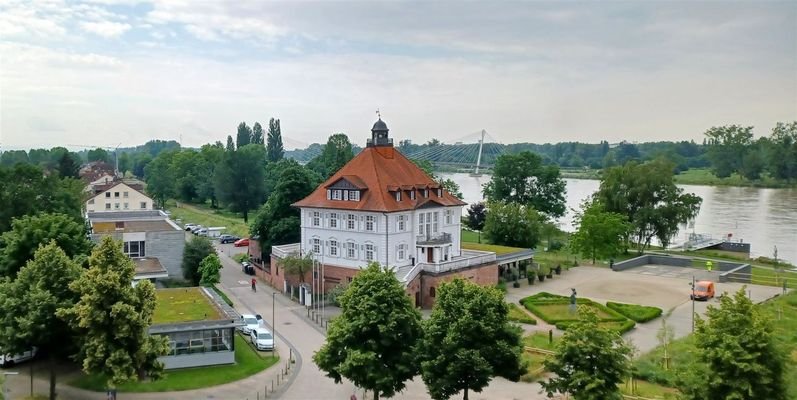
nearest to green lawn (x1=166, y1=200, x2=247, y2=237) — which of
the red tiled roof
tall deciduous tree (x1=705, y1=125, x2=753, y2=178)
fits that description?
the red tiled roof

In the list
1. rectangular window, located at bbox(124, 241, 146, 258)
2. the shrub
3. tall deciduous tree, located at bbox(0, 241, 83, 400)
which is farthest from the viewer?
rectangular window, located at bbox(124, 241, 146, 258)

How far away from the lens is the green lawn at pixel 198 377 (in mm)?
27391

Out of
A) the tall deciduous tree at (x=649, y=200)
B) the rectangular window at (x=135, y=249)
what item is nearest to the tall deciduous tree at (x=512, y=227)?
the tall deciduous tree at (x=649, y=200)

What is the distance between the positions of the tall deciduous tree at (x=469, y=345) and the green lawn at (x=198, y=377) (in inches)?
378

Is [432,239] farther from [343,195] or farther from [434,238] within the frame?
[343,195]

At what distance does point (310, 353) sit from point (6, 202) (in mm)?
24107

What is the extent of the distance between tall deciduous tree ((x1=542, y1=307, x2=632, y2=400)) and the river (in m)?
51.0

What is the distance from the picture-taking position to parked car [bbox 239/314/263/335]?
1351 inches

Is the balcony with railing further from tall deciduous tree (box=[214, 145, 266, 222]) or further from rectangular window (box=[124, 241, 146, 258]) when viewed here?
tall deciduous tree (box=[214, 145, 266, 222])

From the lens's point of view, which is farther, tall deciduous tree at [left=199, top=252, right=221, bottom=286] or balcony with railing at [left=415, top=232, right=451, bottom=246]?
balcony with railing at [left=415, top=232, right=451, bottom=246]

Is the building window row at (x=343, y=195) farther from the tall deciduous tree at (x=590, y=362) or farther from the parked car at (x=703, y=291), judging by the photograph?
the tall deciduous tree at (x=590, y=362)

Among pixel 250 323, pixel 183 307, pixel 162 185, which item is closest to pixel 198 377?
pixel 183 307

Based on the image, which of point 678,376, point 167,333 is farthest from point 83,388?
point 678,376

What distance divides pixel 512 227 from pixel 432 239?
49.2ft
